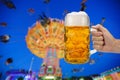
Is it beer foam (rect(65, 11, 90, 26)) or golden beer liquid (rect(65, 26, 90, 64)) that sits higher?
beer foam (rect(65, 11, 90, 26))

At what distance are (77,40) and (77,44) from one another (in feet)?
0.06

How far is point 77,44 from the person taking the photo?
1.16m

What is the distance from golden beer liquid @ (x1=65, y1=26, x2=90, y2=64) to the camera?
3.80ft

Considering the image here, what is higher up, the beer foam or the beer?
the beer foam

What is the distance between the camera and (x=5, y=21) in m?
3.48

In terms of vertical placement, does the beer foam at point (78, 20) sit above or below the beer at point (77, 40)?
above

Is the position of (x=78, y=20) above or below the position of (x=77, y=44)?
above

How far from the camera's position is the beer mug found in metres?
1.16

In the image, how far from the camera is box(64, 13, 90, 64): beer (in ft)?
3.80

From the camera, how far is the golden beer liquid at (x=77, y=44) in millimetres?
1158

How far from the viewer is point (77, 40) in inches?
46.1

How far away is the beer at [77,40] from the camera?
116 centimetres

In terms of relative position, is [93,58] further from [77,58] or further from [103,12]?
[77,58]

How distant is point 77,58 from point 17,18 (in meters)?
2.44
